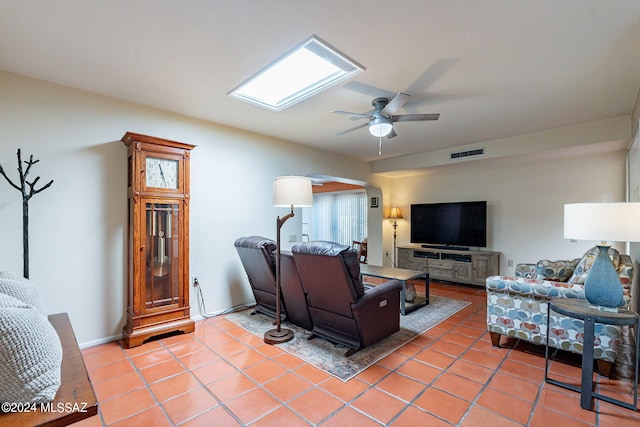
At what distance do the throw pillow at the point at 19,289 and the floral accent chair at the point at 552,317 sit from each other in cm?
340

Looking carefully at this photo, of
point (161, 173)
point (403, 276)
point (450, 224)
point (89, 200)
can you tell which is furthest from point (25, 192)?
point (450, 224)

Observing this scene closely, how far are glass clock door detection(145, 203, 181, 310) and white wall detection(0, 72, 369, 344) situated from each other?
348 millimetres

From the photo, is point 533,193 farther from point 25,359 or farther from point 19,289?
point 19,289

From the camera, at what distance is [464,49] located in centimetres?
215

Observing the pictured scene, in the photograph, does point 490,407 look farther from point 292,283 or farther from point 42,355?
point 42,355

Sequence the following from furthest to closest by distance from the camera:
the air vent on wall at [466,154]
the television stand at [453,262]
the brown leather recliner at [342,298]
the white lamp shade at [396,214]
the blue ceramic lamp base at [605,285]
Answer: the white lamp shade at [396,214]
the television stand at [453,262]
the air vent on wall at [466,154]
the brown leather recliner at [342,298]
the blue ceramic lamp base at [605,285]

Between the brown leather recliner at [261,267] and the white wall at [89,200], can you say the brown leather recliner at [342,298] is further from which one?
the white wall at [89,200]

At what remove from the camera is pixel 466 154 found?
16.0 feet

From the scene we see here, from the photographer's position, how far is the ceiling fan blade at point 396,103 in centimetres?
248

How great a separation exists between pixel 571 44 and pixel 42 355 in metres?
3.50

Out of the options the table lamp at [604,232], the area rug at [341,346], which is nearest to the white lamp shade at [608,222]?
the table lamp at [604,232]

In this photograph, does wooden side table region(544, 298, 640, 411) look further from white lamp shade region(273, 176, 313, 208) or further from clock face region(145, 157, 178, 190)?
clock face region(145, 157, 178, 190)

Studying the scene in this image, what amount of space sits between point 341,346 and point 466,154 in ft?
12.6

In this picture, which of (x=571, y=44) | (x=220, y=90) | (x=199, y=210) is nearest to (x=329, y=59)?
(x=220, y=90)
